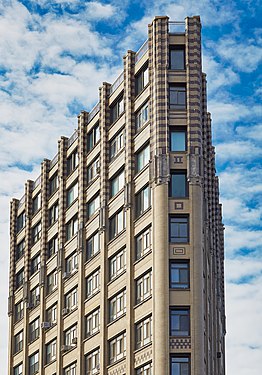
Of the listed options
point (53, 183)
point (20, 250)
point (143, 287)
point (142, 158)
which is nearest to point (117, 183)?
point (142, 158)

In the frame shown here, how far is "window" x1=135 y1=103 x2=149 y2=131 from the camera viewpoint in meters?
89.8

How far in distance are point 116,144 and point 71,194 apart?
13.5m

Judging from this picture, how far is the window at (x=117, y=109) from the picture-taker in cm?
9598

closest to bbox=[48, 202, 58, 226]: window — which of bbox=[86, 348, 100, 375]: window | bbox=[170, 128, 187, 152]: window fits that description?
bbox=[86, 348, 100, 375]: window

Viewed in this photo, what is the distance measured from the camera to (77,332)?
10075cm

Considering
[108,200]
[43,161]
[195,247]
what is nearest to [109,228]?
[108,200]

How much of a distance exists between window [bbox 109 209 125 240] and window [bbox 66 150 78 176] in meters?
13.3

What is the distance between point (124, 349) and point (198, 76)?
869 inches

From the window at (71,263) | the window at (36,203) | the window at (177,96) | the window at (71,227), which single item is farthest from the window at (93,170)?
the window at (36,203)

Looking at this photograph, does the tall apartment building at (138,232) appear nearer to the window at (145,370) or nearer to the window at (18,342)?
the window at (145,370)

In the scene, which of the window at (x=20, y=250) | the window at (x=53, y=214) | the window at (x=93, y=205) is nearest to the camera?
the window at (x=93, y=205)

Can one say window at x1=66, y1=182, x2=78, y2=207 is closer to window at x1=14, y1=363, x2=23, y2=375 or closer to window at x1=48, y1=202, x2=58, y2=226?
window at x1=48, y1=202, x2=58, y2=226

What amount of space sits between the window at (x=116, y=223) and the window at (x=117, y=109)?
8.67 m

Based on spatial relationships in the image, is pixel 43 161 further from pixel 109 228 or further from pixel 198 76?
pixel 198 76
